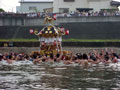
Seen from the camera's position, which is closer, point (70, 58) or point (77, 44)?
point (70, 58)

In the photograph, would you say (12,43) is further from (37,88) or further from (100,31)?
(37,88)

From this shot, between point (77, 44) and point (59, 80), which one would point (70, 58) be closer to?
point (77, 44)

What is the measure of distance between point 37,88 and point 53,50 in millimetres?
26037

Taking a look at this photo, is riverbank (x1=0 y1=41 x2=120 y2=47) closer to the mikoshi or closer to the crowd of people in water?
the mikoshi

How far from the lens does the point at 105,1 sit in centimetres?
9012

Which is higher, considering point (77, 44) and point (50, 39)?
point (50, 39)

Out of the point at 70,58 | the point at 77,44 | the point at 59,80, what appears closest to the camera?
the point at 59,80

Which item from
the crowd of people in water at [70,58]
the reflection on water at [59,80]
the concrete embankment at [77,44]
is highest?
the reflection on water at [59,80]

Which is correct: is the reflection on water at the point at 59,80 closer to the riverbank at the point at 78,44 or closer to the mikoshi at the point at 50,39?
the mikoshi at the point at 50,39

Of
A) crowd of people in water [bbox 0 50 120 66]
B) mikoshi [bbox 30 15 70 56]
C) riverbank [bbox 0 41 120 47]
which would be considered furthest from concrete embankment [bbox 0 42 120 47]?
crowd of people in water [bbox 0 50 120 66]

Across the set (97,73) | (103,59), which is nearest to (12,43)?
(103,59)

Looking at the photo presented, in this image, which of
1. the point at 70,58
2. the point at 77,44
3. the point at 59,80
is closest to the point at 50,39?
the point at 70,58

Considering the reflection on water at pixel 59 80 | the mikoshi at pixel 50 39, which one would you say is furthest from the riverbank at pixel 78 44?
the reflection on water at pixel 59 80

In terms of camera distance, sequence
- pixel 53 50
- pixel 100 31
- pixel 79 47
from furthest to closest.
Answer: pixel 100 31
pixel 79 47
pixel 53 50
